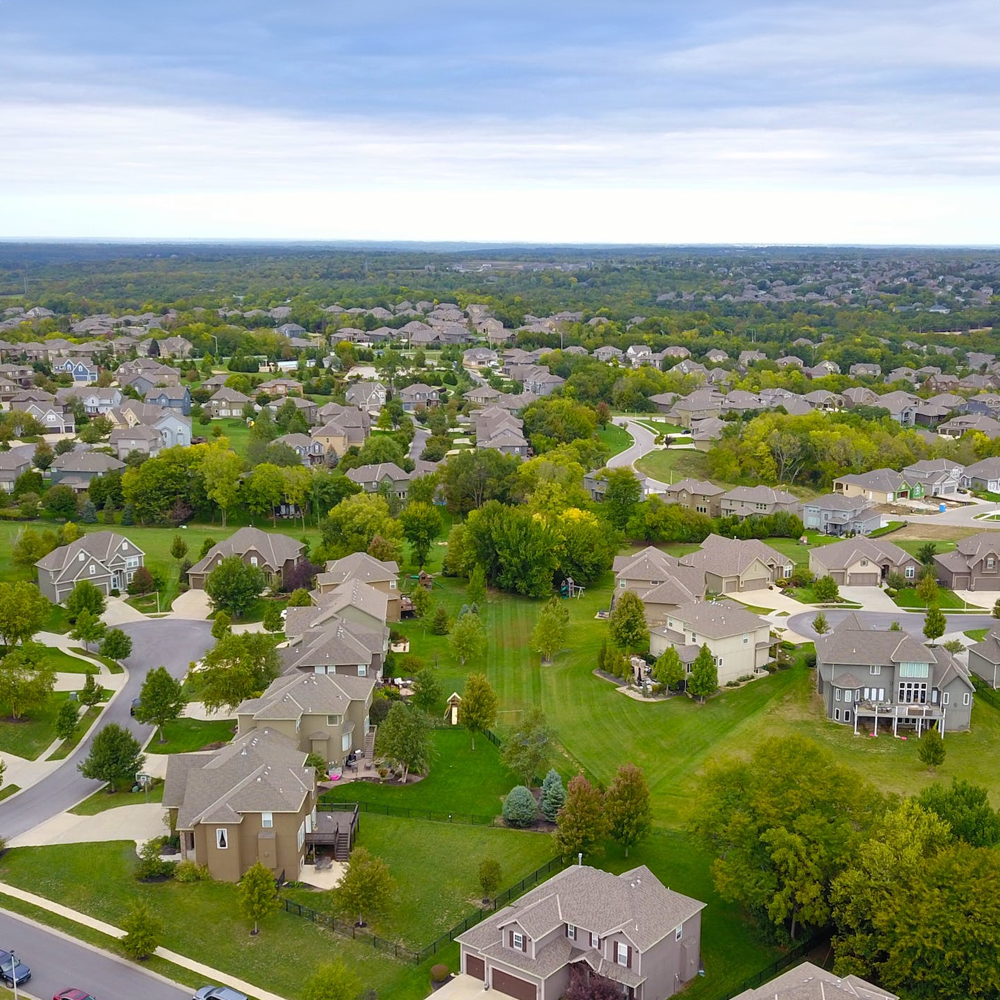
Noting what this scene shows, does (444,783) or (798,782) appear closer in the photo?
(798,782)

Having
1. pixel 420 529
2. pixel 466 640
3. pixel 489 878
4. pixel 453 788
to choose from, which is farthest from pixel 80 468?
pixel 489 878

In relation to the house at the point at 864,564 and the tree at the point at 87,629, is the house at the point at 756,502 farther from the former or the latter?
the tree at the point at 87,629

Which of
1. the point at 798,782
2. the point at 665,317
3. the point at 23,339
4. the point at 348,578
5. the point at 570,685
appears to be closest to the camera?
the point at 798,782

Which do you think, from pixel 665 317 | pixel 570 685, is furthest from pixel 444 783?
pixel 665 317

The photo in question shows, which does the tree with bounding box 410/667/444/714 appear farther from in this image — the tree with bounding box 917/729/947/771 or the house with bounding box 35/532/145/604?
the house with bounding box 35/532/145/604

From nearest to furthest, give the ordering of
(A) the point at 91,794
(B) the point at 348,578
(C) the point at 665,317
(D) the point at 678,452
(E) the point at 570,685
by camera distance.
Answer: (A) the point at 91,794 → (E) the point at 570,685 → (B) the point at 348,578 → (D) the point at 678,452 → (C) the point at 665,317

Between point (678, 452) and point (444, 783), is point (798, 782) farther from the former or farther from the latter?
point (678, 452)

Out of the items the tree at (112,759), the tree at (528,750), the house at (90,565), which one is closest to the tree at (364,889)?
the tree at (528,750)
